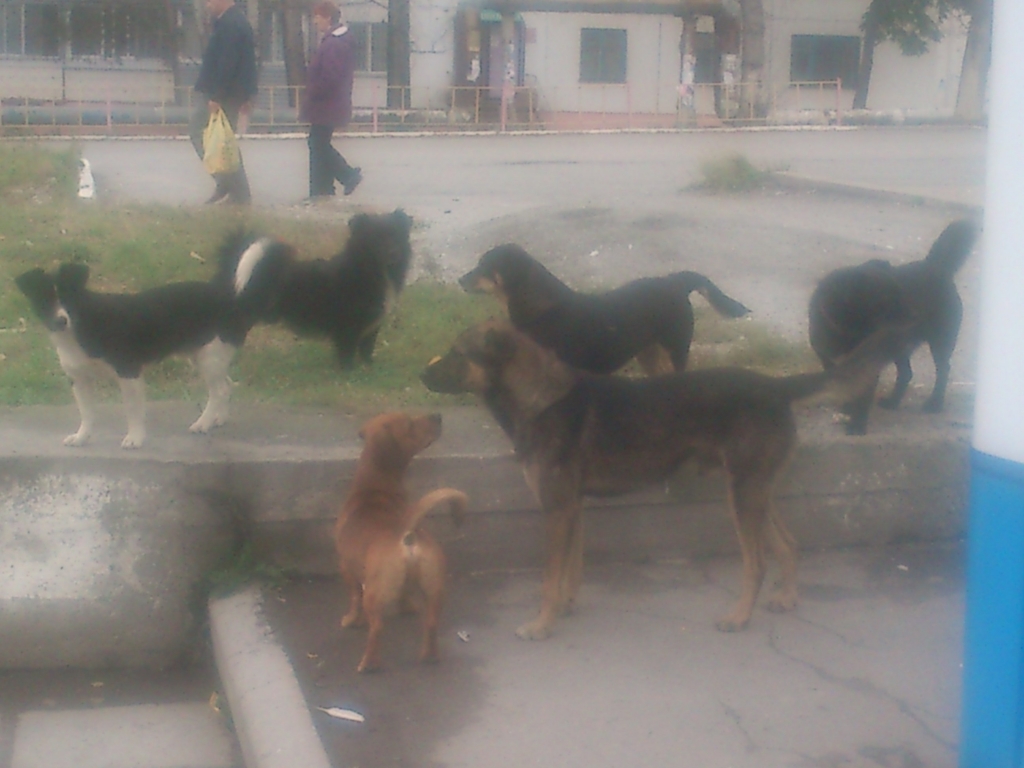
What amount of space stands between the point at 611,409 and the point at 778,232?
658 centimetres

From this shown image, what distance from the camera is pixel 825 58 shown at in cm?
3306

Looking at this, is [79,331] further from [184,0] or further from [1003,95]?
[184,0]

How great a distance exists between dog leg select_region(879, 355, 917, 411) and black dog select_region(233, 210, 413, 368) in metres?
2.45

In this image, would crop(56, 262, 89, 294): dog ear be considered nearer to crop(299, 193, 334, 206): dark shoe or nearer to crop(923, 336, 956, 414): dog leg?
crop(923, 336, 956, 414): dog leg

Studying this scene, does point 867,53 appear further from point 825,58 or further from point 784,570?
point 784,570

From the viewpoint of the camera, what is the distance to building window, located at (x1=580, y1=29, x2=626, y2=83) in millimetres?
27062

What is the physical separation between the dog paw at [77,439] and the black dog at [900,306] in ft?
10.3

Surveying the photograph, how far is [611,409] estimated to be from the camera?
4148 mm

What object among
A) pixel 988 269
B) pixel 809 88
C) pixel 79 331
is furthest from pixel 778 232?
pixel 809 88

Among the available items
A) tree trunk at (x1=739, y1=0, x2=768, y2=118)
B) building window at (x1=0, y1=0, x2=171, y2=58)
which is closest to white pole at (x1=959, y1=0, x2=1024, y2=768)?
tree trunk at (x1=739, y1=0, x2=768, y2=118)

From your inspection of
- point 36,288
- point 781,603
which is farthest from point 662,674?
point 36,288

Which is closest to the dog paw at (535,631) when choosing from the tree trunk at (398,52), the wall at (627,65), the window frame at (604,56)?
the tree trunk at (398,52)

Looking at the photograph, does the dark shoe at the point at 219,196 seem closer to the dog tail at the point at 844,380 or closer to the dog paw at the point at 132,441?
the dog paw at the point at 132,441

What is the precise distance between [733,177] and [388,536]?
10.6 metres
